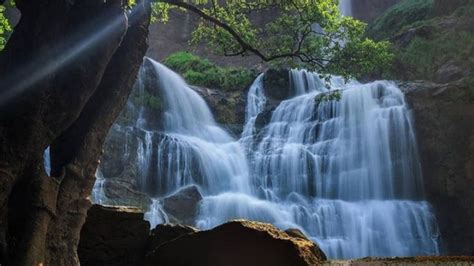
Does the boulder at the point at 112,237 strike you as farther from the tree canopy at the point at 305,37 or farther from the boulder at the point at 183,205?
the boulder at the point at 183,205

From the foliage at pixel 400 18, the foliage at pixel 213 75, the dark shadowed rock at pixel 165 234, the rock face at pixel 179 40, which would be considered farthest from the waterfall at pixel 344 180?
the rock face at pixel 179 40

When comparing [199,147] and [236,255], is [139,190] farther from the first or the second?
[236,255]

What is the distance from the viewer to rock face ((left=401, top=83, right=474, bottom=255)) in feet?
63.8

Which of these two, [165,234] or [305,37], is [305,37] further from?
[165,234]

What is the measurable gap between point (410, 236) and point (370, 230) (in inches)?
59.5

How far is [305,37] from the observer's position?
1109 centimetres

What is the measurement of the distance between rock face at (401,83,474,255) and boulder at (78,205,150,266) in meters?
14.6

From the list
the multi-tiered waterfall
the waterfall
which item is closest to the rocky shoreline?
the multi-tiered waterfall

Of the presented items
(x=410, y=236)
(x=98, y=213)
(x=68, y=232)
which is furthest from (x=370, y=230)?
(x=68, y=232)

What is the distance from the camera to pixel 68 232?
19.5 ft

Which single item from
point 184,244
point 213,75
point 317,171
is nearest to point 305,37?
point 184,244

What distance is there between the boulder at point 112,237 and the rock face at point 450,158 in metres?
14.6

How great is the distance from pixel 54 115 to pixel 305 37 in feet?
22.1

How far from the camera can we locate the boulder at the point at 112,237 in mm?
8242
